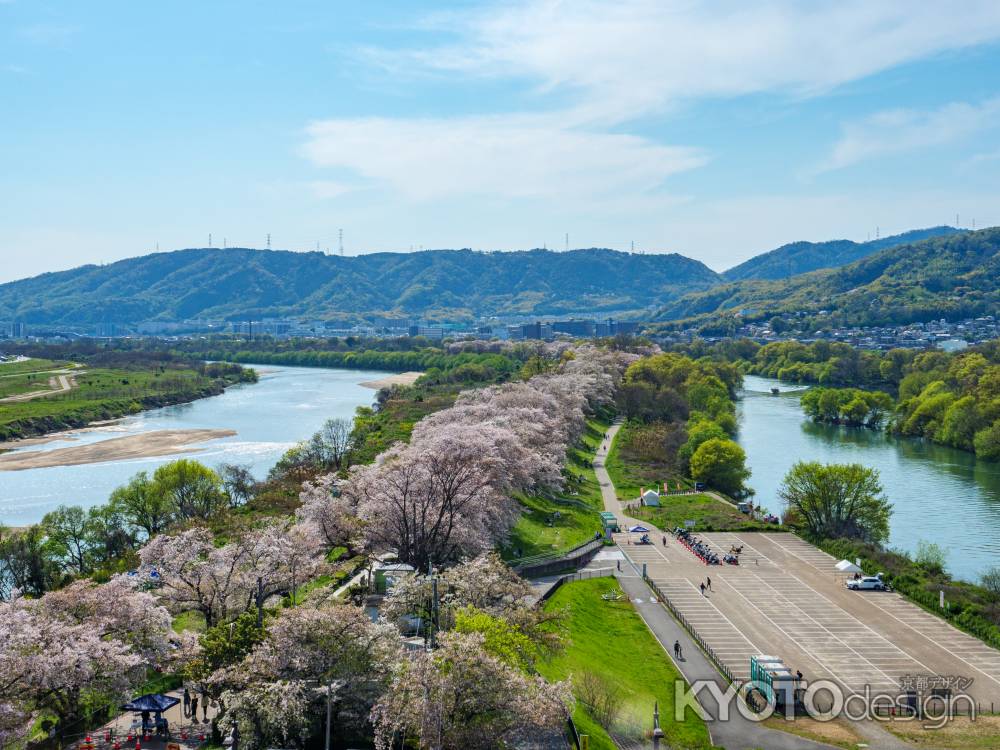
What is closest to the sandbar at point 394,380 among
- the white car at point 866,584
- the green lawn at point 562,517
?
the green lawn at point 562,517

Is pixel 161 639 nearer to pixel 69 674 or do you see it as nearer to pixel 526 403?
pixel 69 674

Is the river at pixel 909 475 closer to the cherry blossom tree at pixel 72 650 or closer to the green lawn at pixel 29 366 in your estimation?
the cherry blossom tree at pixel 72 650

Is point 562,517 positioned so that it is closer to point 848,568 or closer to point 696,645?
point 848,568

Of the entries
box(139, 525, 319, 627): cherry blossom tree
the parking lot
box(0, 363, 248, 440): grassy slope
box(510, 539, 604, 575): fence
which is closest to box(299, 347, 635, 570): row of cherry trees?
box(510, 539, 604, 575): fence

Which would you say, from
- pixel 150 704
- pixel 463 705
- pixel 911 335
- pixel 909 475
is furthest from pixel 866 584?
pixel 911 335

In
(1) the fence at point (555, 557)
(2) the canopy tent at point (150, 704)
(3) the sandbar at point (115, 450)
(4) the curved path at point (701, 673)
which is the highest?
(2) the canopy tent at point (150, 704)

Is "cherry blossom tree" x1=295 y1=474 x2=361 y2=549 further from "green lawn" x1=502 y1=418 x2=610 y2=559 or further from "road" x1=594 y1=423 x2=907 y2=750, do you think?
"road" x1=594 y1=423 x2=907 y2=750

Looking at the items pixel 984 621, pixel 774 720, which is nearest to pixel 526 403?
→ pixel 984 621
